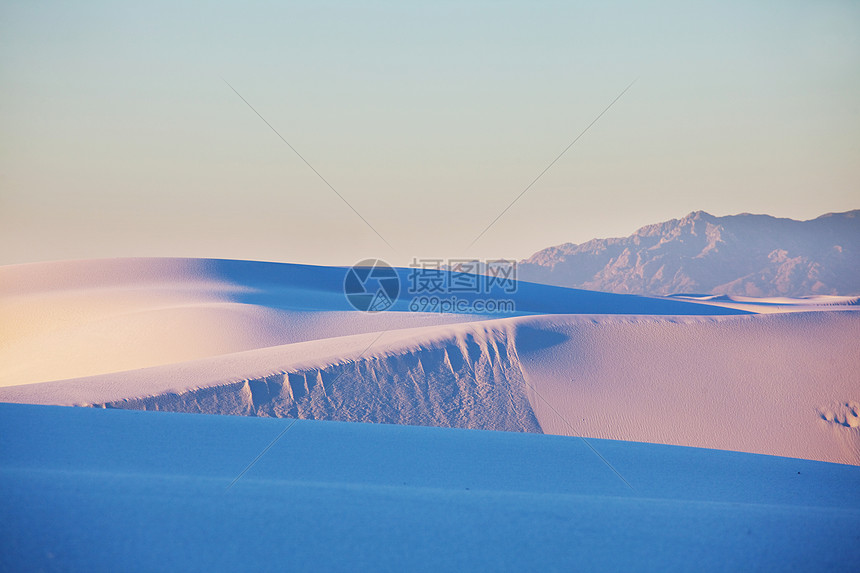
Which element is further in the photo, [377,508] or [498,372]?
[498,372]

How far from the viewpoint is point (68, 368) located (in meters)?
16.0

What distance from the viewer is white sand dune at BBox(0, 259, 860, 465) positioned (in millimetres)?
10297

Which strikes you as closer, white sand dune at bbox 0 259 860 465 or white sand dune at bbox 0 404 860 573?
white sand dune at bbox 0 404 860 573

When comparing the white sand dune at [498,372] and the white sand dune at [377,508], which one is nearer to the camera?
the white sand dune at [377,508]

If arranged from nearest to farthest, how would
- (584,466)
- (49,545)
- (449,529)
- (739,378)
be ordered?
1. (49,545)
2. (449,529)
3. (584,466)
4. (739,378)

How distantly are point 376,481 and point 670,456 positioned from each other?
3.16m

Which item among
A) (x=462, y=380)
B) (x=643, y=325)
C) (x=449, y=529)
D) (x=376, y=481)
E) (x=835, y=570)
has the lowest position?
(x=835, y=570)

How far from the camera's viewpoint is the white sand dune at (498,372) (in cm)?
1030

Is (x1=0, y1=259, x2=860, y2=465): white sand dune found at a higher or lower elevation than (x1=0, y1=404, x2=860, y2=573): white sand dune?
higher

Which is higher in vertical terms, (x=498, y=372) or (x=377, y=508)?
(x=498, y=372)

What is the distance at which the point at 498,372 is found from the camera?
1253 cm

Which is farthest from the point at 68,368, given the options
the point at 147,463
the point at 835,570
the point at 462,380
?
the point at 835,570

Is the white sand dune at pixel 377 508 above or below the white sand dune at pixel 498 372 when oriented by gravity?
below

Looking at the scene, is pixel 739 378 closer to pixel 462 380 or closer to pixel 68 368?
pixel 462 380
